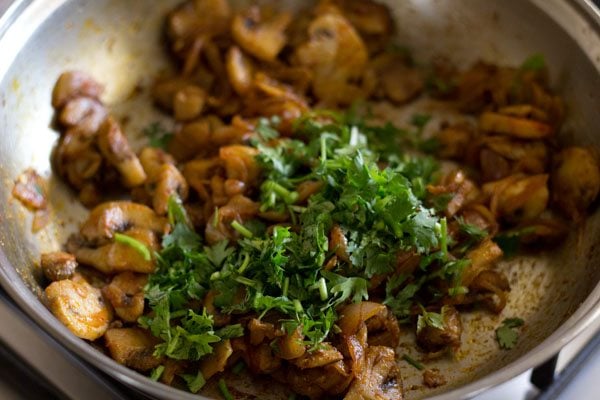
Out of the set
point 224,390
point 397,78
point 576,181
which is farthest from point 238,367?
point 397,78

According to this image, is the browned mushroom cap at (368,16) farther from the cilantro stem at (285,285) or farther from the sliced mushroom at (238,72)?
the cilantro stem at (285,285)

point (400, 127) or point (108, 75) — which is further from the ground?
point (400, 127)

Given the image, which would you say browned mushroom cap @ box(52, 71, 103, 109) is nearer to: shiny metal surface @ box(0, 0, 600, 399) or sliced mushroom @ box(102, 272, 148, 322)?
shiny metal surface @ box(0, 0, 600, 399)

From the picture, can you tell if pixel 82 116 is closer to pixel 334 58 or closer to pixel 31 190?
pixel 31 190

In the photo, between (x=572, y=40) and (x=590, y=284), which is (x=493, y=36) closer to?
(x=572, y=40)

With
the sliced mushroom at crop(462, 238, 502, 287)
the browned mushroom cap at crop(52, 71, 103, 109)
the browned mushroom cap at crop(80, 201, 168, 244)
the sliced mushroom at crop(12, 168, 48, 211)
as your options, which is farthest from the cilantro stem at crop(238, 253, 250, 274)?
the browned mushroom cap at crop(52, 71, 103, 109)

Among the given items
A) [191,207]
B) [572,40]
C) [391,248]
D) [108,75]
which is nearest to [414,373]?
[391,248]
